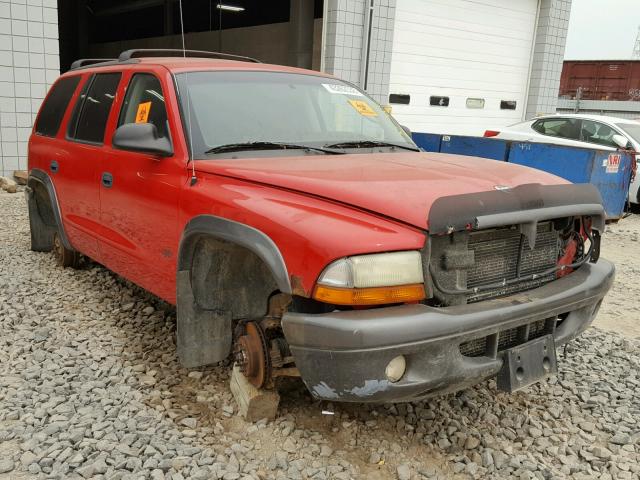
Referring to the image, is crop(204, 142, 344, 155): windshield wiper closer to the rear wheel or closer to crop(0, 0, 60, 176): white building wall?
the rear wheel

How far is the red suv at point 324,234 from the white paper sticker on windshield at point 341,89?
0.04m

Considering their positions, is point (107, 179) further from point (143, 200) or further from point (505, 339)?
point (505, 339)

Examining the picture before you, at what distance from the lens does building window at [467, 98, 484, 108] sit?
1328 cm

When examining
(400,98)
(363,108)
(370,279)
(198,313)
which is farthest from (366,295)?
(400,98)

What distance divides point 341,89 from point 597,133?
7965 millimetres

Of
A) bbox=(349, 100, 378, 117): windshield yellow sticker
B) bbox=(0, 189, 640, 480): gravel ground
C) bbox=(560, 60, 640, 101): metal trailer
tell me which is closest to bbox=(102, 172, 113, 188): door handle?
bbox=(0, 189, 640, 480): gravel ground

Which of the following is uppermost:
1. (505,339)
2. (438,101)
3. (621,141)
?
(438,101)

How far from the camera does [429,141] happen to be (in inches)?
417

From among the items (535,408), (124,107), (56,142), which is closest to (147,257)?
(124,107)

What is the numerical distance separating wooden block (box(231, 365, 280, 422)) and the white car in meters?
8.44

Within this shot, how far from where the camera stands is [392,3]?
11180mm

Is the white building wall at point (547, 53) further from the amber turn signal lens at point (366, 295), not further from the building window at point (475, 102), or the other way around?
the amber turn signal lens at point (366, 295)

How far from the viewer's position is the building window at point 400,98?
11969 mm

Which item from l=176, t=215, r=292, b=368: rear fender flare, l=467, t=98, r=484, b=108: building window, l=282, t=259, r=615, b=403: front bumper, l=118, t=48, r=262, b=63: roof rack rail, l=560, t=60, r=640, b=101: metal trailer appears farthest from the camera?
l=560, t=60, r=640, b=101: metal trailer
